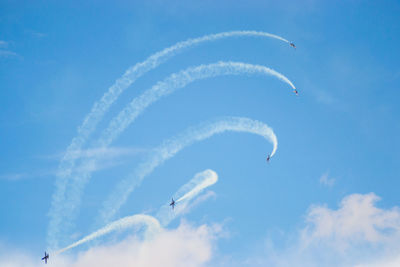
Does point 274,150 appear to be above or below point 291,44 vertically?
below

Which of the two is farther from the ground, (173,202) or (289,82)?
(289,82)

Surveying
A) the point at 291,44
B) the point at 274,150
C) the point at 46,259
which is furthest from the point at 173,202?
the point at 291,44

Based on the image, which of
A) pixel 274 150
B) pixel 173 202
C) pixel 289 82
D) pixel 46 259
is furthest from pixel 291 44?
pixel 46 259

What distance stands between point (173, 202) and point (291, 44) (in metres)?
39.9

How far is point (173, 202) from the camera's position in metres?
94.1

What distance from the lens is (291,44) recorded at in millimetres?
91688

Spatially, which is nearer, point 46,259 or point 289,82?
point 289,82

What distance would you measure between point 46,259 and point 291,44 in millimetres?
70507

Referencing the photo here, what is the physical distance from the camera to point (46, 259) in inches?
4018

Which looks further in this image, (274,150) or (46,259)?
(46,259)

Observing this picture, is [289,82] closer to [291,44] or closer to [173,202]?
[291,44]

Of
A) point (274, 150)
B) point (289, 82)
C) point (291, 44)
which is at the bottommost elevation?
point (274, 150)

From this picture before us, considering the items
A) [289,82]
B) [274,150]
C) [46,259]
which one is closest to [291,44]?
[289,82]

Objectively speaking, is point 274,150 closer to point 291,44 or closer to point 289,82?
point 289,82
